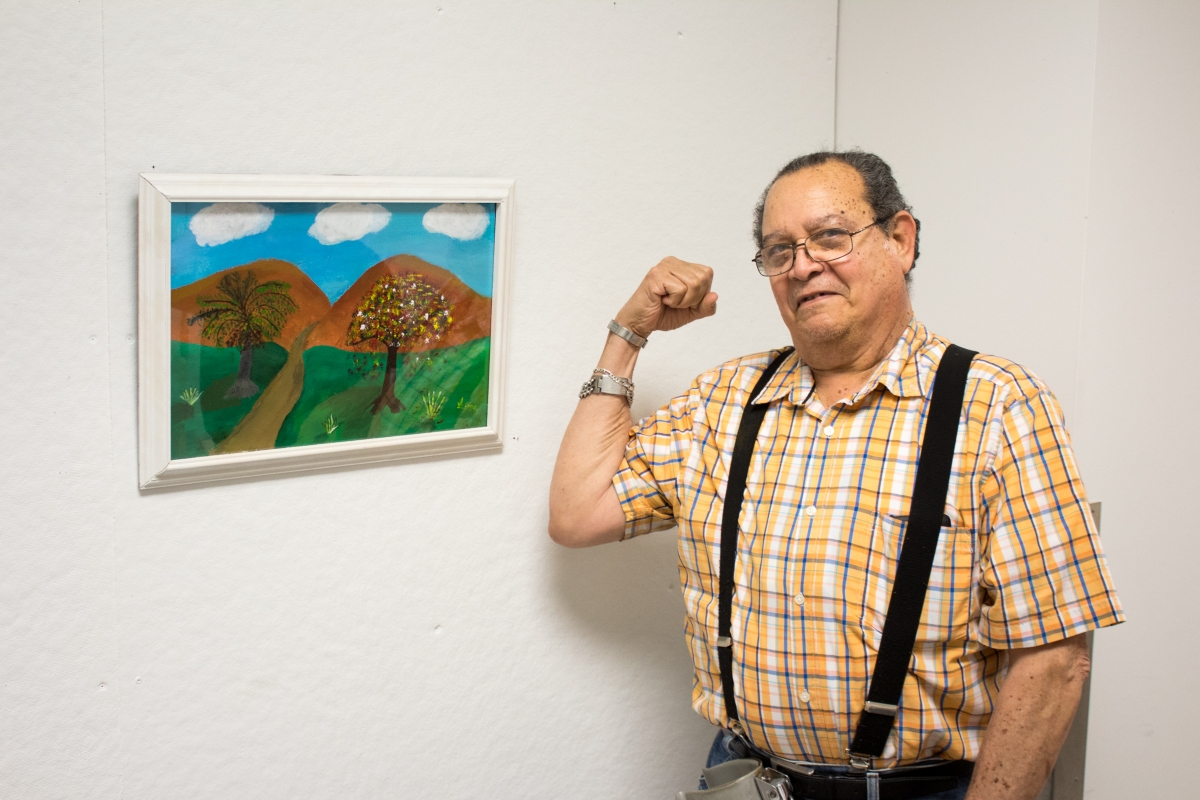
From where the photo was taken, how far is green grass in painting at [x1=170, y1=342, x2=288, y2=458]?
4.97 ft

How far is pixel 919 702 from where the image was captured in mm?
1437

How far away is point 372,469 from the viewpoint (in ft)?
5.78

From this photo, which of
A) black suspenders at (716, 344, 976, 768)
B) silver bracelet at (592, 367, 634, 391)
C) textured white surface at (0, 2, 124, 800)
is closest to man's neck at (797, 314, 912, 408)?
black suspenders at (716, 344, 976, 768)

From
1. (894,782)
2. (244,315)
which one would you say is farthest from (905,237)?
(244,315)

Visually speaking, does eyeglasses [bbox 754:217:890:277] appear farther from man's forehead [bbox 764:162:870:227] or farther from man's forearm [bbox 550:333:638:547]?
man's forearm [bbox 550:333:638:547]

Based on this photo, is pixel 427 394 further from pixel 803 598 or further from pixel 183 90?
pixel 803 598

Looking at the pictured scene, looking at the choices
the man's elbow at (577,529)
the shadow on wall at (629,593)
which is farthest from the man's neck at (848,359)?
the shadow on wall at (629,593)

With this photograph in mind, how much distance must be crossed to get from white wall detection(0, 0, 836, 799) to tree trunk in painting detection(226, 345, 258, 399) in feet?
0.51

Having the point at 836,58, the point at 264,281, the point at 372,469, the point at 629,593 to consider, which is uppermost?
the point at 836,58

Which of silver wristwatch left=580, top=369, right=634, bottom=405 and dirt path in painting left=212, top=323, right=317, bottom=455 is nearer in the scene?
dirt path in painting left=212, top=323, right=317, bottom=455

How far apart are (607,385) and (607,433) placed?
0.28ft

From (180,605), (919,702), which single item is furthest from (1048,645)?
(180,605)

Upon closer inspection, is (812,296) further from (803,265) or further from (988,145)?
(988,145)

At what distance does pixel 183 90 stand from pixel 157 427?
20.1 inches
